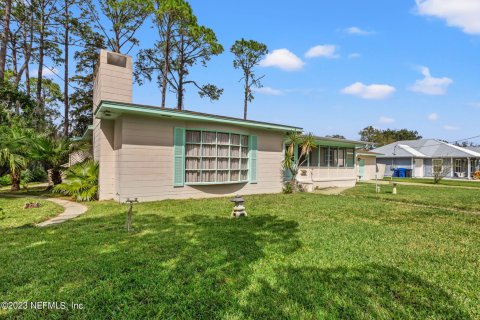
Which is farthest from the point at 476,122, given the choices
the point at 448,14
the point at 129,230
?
the point at 129,230

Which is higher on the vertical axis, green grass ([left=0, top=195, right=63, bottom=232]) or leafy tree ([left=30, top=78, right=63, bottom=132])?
leafy tree ([left=30, top=78, right=63, bottom=132])

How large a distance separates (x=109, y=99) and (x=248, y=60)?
1959 cm

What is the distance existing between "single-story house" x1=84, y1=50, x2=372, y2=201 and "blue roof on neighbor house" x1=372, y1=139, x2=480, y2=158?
2129 cm

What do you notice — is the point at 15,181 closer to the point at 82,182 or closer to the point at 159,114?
the point at 82,182

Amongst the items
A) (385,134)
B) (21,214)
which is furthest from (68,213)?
(385,134)

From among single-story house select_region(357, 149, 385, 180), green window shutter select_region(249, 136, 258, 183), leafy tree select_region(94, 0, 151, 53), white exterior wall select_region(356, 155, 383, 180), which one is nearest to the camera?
green window shutter select_region(249, 136, 258, 183)

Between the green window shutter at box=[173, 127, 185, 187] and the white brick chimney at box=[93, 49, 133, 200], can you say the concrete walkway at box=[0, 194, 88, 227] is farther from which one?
the green window shutter at box=[173, 127, 185, 187]

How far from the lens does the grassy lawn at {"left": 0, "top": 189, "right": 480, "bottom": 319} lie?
2436 mm

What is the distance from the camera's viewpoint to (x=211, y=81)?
24.6 meters

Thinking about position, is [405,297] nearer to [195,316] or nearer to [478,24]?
[195,316]

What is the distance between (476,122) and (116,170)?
141 feet

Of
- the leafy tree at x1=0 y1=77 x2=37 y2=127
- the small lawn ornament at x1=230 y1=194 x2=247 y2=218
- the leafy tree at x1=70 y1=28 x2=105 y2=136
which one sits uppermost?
the leafy tree at x1=70 y1=28 x2=105 y2=136

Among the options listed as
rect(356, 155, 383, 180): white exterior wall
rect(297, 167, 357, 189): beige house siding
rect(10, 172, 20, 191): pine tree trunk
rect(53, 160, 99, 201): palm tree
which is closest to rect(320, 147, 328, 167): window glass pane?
rect(297, 167, 357, 189): beige house siding

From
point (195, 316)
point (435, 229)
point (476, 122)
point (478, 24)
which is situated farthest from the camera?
point (476, 122)
